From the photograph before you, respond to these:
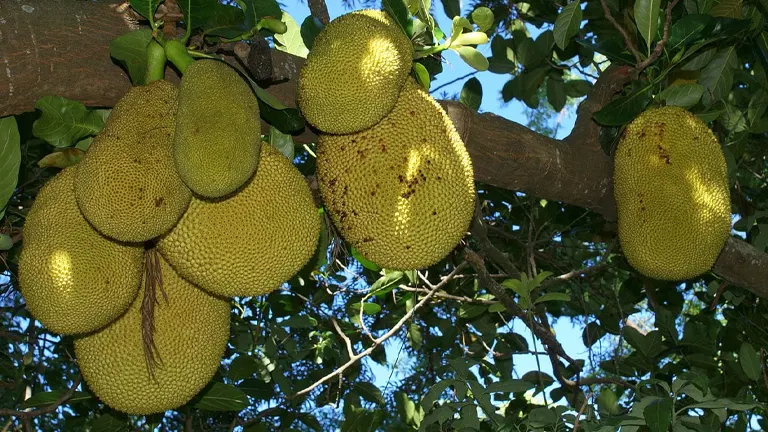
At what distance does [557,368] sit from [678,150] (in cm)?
79

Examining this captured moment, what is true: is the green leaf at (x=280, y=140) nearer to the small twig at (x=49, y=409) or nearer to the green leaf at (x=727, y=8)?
the small twig at (x=49, y=409)

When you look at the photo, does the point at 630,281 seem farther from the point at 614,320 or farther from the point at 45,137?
the point at 45,137

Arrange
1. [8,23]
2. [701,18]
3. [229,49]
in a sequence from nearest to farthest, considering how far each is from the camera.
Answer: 1. [8,23]
2. [229,49]
3. [701,18]

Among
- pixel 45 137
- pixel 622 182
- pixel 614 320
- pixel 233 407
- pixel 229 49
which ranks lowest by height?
pixel 614 320

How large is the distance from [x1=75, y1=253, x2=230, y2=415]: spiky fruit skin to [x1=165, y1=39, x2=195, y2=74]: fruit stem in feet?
1.08

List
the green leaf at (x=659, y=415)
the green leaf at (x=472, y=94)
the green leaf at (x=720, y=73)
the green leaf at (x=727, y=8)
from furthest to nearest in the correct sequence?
the green leaf at (x=472, y=94)
the green leaf at (x=720, y=73)
the green leaf at (x=727, y=8)
the green leaf at (x=659, y=415)

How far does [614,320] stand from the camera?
9.44 feet

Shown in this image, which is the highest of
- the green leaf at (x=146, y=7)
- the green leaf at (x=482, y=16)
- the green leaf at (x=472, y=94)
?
the green leaf at (x=146, y=7)

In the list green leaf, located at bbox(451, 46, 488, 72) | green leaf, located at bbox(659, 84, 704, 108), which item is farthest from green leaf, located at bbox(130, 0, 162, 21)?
green leaf, located at bbox(659, 84, 704, 108)

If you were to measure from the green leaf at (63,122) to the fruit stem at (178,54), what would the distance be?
178mm

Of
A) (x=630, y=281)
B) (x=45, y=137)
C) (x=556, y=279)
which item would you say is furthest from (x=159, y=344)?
(x=630, y=281)

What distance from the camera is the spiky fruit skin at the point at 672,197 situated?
172 centimetres

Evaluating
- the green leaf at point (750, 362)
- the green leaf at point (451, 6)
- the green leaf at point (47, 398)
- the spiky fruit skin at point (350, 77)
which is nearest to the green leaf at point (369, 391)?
the green leaf at point (47, 398)

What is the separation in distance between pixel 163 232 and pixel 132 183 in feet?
0.31
